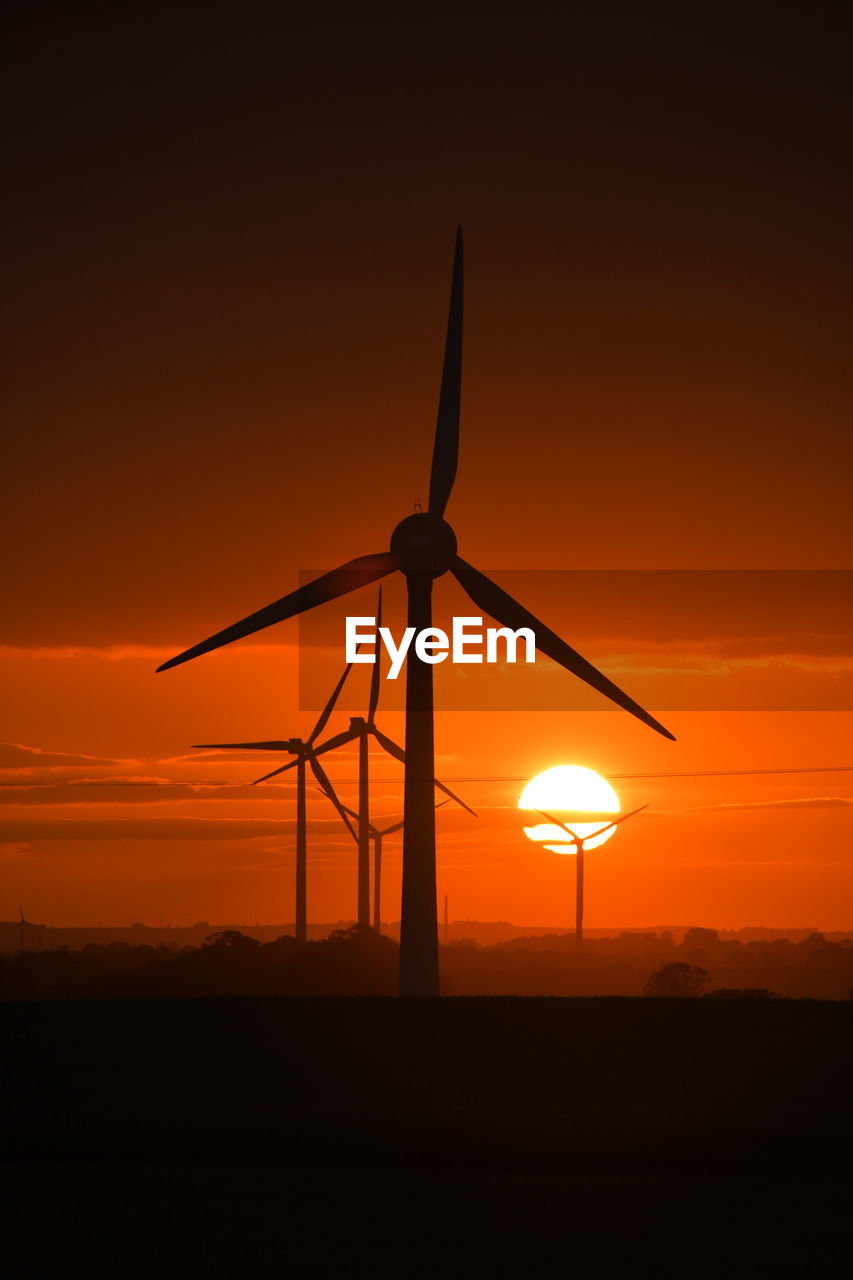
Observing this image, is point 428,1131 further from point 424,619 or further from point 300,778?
point 300,778

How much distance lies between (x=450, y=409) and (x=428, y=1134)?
1534 inches

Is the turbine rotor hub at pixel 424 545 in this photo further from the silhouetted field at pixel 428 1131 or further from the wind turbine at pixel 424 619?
the silhouetted field at pixel 428 1131

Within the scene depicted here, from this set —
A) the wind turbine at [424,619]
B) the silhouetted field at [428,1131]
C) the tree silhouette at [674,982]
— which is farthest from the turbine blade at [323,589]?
the tree silhouette at [674,982]

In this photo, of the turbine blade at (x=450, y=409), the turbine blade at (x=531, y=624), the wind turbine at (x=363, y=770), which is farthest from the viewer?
the wind turbine at (x=363, y=770)

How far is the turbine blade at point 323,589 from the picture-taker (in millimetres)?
71625

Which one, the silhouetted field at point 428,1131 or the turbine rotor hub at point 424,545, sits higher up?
the turbine rotor hub at point 424,545

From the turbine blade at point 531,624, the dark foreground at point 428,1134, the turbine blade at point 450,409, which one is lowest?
the dark foreground at point 428,1134

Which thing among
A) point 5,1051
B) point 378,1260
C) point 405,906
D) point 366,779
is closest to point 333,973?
point 366,779

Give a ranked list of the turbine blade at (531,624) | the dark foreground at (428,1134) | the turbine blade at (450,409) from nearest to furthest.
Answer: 1. the dark foreground at (428,1134)
2. the turbine blade at (531,624)
3. the turbine blade at (450,409)

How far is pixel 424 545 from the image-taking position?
72.5m

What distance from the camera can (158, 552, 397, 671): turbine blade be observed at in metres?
71.6

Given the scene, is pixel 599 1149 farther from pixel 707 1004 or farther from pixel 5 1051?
pixel 5 1051

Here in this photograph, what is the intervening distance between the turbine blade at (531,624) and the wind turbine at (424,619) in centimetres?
4

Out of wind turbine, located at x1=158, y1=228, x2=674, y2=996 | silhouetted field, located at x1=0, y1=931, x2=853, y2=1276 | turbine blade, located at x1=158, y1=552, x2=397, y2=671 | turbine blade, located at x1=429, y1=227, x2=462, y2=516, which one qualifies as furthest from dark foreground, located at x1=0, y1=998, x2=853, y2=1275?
turbine blade, located at x1=429, y1=227, x2=462, y2=516
